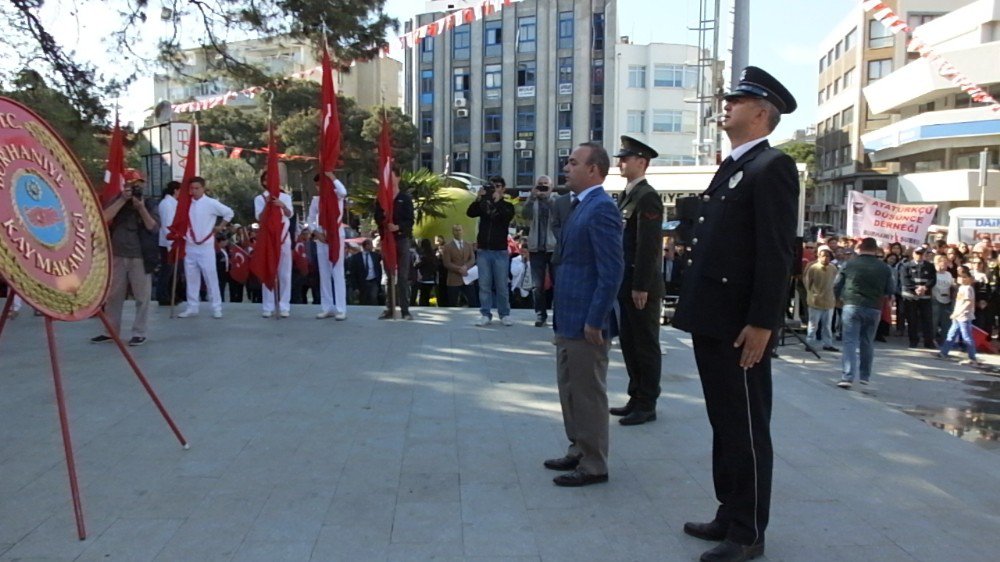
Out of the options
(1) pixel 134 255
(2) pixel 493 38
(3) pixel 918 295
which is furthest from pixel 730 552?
(2) pixel 493 38

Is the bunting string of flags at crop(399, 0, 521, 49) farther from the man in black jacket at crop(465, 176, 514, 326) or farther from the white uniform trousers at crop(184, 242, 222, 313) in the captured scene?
the white uniform trousers at crop(184, 242, 222, 313)

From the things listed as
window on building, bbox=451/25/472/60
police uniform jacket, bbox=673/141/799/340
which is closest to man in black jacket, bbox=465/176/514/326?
police uniform jacket, bbox=673/141/799/340

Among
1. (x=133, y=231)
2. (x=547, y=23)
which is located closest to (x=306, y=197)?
(x=547, y=23)

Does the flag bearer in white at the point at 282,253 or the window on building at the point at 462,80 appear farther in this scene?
the window on building at the point at 462,80

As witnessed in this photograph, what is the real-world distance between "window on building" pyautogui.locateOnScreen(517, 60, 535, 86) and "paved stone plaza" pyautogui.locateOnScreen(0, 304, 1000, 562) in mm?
49140

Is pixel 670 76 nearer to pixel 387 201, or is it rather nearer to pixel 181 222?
pixel 387 201

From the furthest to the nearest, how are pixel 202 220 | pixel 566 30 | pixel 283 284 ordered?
pixel 566 30
pixel 283 284
pixel 202 220

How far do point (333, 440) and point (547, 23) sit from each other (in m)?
51.8

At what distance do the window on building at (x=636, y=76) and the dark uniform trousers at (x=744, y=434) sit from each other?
52595 mm

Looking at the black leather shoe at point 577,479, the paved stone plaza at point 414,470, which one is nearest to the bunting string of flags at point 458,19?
the paved stone plaza at point 414,470

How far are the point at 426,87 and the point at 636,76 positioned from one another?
15523 mm

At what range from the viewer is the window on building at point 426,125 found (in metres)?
58.2

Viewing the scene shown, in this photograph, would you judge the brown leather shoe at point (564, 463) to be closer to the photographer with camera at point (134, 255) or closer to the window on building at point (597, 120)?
the photographer with camera at point (134, 255)

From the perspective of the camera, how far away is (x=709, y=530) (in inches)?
141
